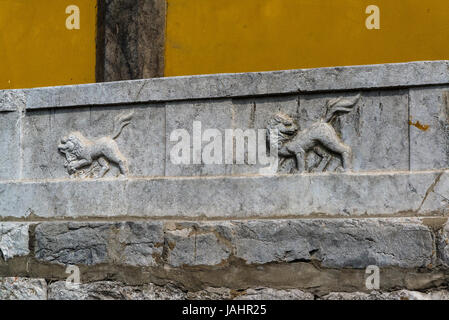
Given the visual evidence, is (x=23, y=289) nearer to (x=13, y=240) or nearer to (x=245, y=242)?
(x=13, y=240)

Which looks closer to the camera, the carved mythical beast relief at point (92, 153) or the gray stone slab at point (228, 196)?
the gray stone slab at point (228, 196)

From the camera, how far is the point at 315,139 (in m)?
3.98

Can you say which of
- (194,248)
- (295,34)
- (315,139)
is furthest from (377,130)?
(194,248)

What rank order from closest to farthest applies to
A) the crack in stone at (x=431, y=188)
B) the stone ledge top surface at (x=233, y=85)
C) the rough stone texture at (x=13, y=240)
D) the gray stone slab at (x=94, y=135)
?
1. the crack in stone at (x=431, y=188)
2. the stone ledge top surface at (x=233, y=85)
3. the gray stone slab at (x=94, y=135)
4. the rough stone texture at (x=13, y=240)

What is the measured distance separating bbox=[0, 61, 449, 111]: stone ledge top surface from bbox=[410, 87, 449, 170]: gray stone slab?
7 centimetres

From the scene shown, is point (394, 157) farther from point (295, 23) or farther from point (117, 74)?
point (117, 74)

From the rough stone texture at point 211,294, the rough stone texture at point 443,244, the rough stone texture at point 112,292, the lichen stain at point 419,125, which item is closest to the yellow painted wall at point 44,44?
the rough stone texture at point 112,292

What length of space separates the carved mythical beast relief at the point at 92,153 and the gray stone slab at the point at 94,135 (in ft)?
0.10

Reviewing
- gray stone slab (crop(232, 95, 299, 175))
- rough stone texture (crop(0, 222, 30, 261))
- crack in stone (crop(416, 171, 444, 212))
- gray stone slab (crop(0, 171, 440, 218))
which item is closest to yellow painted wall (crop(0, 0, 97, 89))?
gray stone slab (crop(0, 171, 440, 218))

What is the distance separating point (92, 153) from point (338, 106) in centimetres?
148

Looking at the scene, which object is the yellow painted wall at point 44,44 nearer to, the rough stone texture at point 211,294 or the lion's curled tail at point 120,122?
the lion's curled tail at point 120,122

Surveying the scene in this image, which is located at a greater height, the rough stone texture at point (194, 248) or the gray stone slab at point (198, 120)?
the gray stone slab at point (198, 120)

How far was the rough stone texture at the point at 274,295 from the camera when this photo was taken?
3.78 meters

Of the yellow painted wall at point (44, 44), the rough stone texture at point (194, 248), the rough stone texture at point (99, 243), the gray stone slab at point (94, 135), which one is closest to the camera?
the rough stone texture at point (194, 248)
